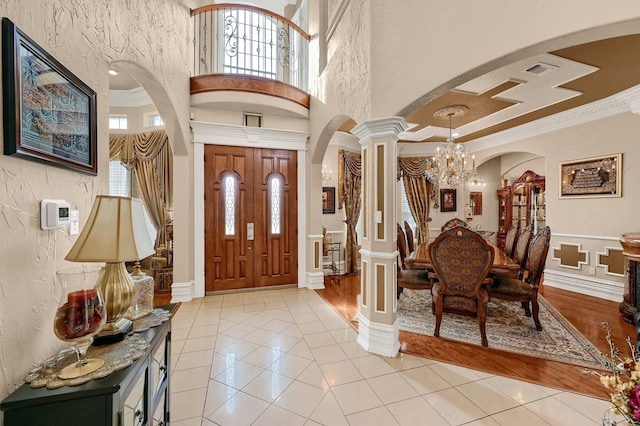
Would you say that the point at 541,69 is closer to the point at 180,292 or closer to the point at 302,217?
the point at 302,217

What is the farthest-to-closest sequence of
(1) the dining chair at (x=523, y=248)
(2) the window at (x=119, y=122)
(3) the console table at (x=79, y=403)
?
(2) the window at (x=119, y=122) → (1) the dining chair at (x=523, y=248) → (3) the console table at (x=79, y=403)

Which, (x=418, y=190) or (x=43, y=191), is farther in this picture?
(x=418, y=190)

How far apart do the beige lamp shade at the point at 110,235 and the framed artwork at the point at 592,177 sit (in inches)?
236

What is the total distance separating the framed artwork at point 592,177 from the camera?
397 centimetres

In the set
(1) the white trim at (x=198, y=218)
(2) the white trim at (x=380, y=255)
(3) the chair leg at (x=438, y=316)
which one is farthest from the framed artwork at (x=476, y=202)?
(1) the white trim at (x=198, y=218)

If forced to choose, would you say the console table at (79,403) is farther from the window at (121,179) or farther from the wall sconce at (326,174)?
the wall sconce at (326,174)

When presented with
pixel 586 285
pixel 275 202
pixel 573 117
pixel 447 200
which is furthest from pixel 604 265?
pixel 275 202

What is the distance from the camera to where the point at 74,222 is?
54.3 inches

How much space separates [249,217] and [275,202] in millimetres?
520

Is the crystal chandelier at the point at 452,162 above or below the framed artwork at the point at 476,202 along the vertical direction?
above

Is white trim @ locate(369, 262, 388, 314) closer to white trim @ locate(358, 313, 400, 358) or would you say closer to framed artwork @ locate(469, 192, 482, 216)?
white trim @ locate(358, 313, 400, 358)

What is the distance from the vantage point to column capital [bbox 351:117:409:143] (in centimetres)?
257

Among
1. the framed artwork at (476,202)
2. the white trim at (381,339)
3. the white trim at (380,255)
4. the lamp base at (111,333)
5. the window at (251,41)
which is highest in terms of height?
the window at (251,41)

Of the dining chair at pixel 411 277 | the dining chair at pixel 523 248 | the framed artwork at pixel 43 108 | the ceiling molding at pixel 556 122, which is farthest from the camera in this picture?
the ceiling molding at pixel 556 122
